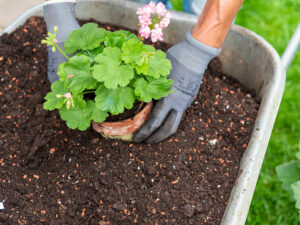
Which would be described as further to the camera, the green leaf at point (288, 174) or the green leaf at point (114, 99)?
A: the green leaf at point (288, 174)

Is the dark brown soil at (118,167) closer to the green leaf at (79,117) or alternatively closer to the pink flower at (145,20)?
the green leaf at (79,117)

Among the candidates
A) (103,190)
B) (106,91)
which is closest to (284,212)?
(103,190)

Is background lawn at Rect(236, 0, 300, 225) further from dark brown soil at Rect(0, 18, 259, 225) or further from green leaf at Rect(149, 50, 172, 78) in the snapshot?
green leaf at Rect(149, 50, 172, 78)

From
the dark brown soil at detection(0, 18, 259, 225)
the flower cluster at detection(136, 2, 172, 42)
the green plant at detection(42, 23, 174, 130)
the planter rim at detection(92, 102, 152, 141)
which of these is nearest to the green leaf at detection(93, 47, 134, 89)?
the green plant at detection(42, 23, 174, 130)

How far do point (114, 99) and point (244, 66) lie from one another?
0.89 m

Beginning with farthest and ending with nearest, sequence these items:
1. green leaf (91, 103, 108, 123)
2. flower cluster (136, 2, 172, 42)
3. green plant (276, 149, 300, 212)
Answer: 1. green plant (276, 149, 300, 212)
2. green leaf (91, 103, 108, 123)
3. flower cluster (136, 2, 172, 42)

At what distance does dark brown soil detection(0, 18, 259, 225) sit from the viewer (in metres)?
1.42

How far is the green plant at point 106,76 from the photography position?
1.19 m

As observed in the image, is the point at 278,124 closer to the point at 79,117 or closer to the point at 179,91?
the point at 179,91

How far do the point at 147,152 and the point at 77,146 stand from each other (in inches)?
13.1

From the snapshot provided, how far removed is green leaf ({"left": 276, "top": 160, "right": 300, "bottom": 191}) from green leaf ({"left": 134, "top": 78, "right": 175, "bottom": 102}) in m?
0.94

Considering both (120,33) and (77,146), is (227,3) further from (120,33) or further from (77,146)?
(77,146)

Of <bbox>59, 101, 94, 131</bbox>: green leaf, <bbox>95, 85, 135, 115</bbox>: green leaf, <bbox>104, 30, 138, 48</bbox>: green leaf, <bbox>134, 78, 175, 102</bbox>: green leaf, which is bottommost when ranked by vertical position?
<bbox>59, 101, 94, 131</bbox>: green leaf

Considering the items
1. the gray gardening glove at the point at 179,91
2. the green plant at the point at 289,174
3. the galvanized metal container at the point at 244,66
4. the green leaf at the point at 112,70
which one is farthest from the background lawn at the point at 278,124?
the green leaf at the point at 112,70
